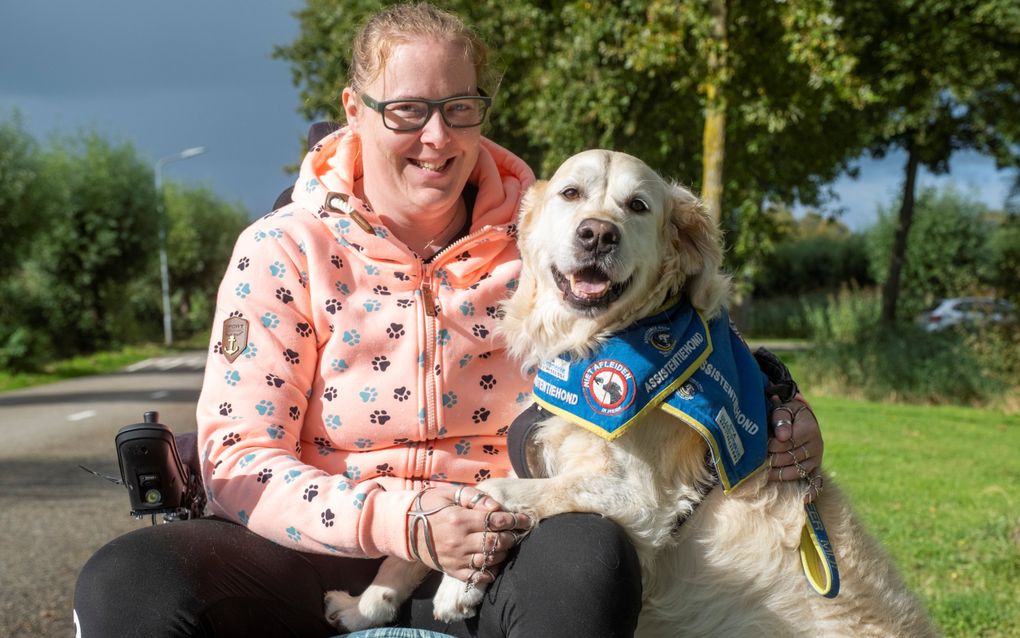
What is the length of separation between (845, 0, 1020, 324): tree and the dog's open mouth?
38.3ft

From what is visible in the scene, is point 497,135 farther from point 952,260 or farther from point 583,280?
point 952,260

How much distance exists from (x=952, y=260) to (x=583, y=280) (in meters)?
40.4

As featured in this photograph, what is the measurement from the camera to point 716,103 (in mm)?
10953

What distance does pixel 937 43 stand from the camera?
1504 centimetres

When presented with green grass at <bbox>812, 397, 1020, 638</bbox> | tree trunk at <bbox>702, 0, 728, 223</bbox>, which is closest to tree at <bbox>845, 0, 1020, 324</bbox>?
tree trunk at <bbox>702, 0, 728, 223</bbox>

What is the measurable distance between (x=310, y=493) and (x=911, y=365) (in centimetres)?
1553

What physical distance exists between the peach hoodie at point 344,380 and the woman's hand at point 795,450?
0.73 m

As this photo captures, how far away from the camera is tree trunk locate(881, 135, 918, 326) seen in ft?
63.3

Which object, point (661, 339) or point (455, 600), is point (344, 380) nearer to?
point (455, 600)

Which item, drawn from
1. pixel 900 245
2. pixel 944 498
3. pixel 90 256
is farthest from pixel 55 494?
pixel 90 256

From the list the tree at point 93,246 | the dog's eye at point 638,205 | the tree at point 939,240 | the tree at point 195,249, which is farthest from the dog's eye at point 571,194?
the tree at point 195,249

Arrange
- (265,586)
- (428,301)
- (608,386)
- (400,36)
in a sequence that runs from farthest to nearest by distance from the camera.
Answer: (400,36), (428,301), (608,386), (265,586)

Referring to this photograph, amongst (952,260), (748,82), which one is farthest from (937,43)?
(952,260)

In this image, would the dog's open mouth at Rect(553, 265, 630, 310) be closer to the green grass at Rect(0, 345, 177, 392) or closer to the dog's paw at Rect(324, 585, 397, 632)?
the dog's paw at Rect(324, 585, 397, 632)
